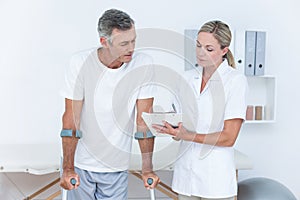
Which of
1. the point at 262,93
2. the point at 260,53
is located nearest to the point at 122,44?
the point at 260,53

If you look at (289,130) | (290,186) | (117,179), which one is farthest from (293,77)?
(117,179)

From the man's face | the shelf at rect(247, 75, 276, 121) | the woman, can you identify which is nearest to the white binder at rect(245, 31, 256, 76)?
the shelf at rect(247, 75, 276, 121)

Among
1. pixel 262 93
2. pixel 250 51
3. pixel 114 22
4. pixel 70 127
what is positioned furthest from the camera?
pixel 262 93

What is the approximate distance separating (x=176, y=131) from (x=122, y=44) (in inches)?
16.9

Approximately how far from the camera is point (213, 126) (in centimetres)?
180

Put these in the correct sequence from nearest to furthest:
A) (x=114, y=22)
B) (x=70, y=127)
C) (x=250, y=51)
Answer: (x=114, y=22) → (x=70, y=127) → (x=250, y=51)

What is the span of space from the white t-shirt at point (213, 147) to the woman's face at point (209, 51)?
4 cm

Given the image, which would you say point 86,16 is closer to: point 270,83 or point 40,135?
point 40,135

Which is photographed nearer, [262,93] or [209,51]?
[209,51]

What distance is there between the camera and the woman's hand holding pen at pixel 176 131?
172 cm

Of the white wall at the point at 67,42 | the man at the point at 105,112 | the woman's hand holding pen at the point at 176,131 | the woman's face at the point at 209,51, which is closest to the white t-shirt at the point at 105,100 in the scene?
the man at the point at 105,112

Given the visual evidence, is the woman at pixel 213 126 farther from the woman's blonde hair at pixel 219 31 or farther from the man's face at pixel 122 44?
the man's face at pixel 122 44

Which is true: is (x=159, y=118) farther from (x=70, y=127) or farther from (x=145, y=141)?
(x=70, y=127)

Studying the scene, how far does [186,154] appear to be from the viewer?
1825mm
